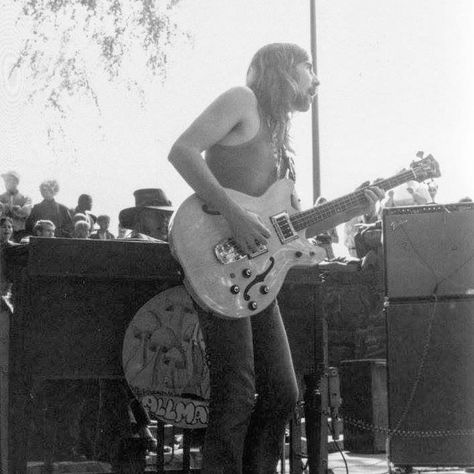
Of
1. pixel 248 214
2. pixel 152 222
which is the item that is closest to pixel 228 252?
pixel 248 214

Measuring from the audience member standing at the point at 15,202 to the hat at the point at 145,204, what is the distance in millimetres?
3814

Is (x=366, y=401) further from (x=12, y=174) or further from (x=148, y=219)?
(x=12, y=174)

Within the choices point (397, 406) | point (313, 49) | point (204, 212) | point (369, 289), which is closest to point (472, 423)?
point (397, 406)

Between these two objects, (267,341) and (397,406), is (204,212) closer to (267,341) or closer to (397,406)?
(267,341)

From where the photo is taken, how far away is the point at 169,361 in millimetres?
4289

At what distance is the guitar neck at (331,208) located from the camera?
3773 millimetres

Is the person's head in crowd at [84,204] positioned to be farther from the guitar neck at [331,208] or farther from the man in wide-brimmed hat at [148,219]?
the guitar neck at [331,208]

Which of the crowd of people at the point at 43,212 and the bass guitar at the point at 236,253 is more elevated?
the crowd of people at the point at 43,212

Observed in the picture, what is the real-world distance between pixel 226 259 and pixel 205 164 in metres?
0.37

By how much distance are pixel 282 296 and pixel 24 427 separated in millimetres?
1329

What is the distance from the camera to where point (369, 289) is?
984 cm

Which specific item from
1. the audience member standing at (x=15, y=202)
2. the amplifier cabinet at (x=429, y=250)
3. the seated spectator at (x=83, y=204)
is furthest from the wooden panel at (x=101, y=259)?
the seated spectator at (x=83, y=204)

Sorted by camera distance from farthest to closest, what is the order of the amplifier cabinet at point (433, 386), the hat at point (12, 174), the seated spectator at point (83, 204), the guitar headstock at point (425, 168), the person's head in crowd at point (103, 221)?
1. the seated spectator at point (83, 204)
2. the person's head in crowd at point (103, 221)
3. the hat at point (12, 174)
4. the amplifier cabinet at point (433, 386)
5. the guitar headstock at point (425, 168)

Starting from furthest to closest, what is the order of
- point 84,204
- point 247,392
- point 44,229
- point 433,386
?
point 84,204
point 44,229
point 433,386
point 247,392
